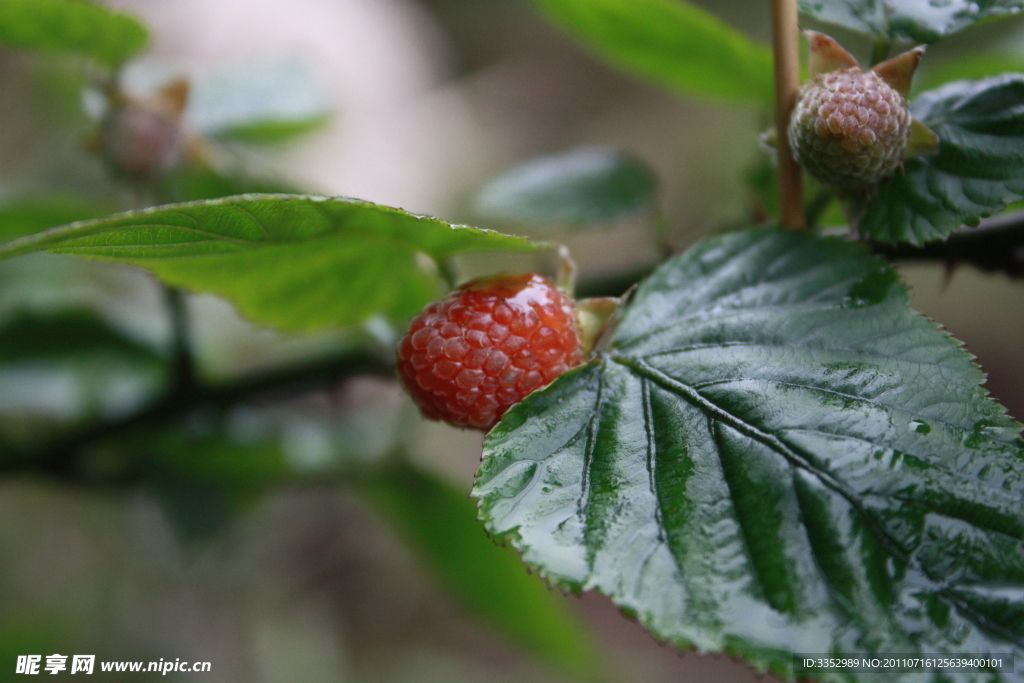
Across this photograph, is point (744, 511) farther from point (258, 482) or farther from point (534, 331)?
point (258, 482)

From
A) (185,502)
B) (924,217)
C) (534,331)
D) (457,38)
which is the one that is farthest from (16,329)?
(457,38)

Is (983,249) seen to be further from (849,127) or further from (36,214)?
(36,214)

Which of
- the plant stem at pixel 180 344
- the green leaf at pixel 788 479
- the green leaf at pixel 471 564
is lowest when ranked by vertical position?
the green leaf at pixel 471 564

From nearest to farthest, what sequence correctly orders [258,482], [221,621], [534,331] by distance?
[534,331]
[258,482]
[221,621]

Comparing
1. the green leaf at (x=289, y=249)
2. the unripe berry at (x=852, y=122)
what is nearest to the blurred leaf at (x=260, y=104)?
the green leaf at (x=289, y=249)

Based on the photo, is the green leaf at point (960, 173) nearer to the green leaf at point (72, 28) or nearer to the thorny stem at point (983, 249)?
the thorny stem at point (983, 249)

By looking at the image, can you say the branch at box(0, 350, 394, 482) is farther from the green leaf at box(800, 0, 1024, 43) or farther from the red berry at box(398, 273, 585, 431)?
the green leaf at box(800, 0, 1024, 43)
